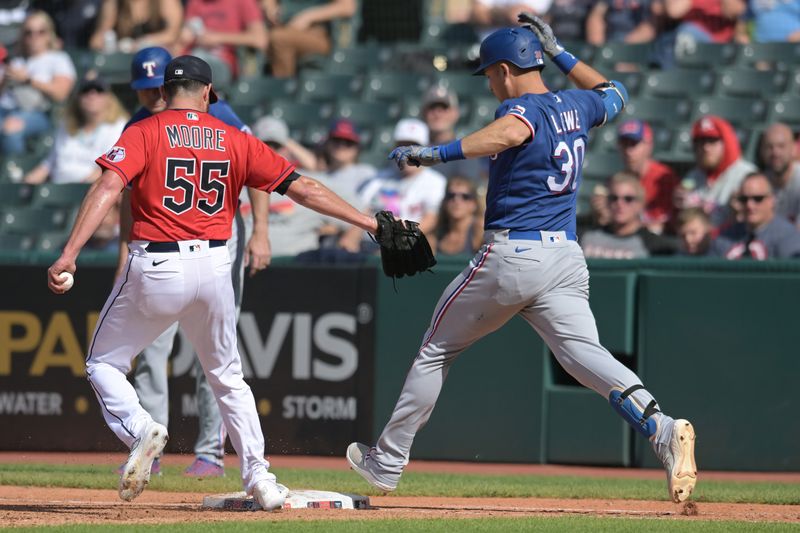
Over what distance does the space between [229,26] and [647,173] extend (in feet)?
16.1

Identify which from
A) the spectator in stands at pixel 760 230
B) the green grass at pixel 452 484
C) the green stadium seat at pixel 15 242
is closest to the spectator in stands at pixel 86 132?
the green stadium seat at pixel 15 242

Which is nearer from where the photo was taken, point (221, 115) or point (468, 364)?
point (221, 115)

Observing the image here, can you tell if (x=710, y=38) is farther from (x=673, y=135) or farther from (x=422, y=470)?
(x=422, y=470)

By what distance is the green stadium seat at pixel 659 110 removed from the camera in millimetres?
11492

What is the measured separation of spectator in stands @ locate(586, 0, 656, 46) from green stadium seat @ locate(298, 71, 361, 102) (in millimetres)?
2307

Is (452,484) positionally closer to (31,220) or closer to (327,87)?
(31,220)

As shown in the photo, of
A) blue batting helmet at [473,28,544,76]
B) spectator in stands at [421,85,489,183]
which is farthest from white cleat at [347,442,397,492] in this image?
spectator in stands at [421,85,489,183]

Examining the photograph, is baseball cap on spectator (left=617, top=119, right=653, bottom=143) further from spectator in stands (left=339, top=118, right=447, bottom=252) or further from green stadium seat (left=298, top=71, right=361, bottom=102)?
green stadium seat (left=298, top=71, right=361, bottom=102)

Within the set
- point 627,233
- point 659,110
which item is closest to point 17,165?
point 659,110

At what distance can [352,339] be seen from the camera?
8711 millimetres

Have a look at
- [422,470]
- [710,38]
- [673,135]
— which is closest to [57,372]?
[422,470]

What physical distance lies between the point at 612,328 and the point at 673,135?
3.31 meters

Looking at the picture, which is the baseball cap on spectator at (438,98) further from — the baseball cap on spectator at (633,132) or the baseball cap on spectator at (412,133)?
the baseball cap on spectator at (633,132)

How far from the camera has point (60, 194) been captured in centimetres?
1116
